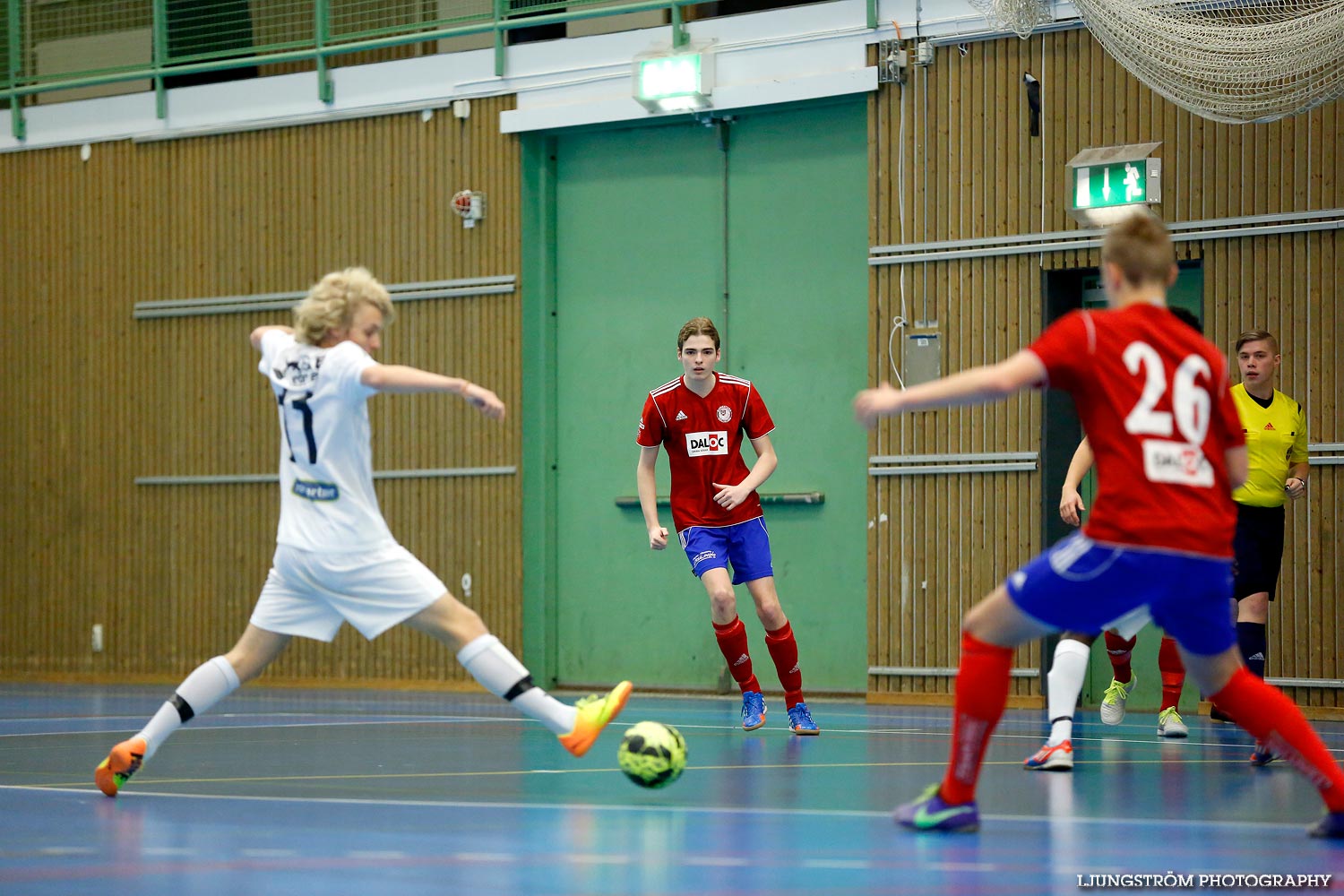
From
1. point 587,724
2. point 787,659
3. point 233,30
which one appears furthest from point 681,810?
point 233,30

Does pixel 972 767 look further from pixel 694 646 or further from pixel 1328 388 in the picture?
pixel 694 646

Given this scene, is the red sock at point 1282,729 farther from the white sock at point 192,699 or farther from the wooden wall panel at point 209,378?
the wooden wall panel at point 209,378

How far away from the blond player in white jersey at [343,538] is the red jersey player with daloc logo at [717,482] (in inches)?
103

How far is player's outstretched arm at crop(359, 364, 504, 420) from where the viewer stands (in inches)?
190

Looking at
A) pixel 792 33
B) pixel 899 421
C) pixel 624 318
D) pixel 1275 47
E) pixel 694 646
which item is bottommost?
pixel 694 646

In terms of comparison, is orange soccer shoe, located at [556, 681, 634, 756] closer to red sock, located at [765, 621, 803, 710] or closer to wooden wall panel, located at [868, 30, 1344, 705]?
red sock, located at [765, 621, 803, 710]

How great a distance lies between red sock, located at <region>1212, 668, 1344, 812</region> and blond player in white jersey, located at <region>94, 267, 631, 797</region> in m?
1.93

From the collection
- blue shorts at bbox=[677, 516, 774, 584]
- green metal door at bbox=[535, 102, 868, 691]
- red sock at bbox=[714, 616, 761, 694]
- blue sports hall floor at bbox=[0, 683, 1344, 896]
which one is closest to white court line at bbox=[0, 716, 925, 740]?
blue sports hall floor at bbox=[0, 683, 1344, 896]

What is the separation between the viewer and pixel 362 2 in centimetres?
1362

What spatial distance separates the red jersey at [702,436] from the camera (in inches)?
320

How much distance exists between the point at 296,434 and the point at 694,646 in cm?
734

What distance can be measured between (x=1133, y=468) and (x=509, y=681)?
2.28m

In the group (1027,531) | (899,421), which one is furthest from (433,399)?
(1027,531)

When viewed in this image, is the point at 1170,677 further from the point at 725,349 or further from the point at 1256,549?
the point at 725,349
